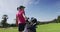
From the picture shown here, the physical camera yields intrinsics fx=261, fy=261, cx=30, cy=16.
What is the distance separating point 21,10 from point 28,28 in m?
2.11

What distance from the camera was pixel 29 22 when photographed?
12586mm

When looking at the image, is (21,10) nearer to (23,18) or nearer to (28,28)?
(23,18)

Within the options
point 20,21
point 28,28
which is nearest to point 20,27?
point 20,21

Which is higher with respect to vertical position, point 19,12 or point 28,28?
point 19,12

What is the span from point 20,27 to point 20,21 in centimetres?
47

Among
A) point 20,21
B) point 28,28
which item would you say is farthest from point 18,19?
point 28,28

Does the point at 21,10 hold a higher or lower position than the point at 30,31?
higher

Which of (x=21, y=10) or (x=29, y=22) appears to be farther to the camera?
(x=21, y=10)

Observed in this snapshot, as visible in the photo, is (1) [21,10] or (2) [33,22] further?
(1) [21,10]

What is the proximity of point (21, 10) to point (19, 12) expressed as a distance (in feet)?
0.52

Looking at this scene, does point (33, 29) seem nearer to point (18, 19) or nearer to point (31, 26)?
point (31, 26)

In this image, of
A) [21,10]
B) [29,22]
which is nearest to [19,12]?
[21,10]

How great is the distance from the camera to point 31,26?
1249 centimetres

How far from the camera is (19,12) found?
14.5m
